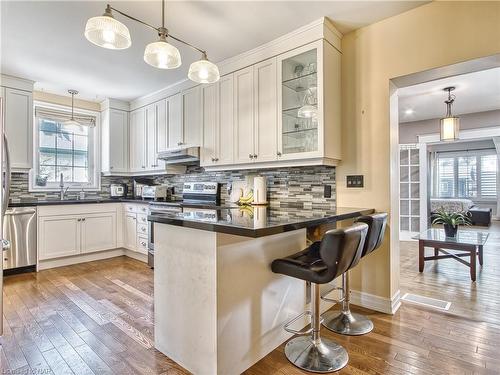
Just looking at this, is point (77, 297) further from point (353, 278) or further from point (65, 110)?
point (65, 110)

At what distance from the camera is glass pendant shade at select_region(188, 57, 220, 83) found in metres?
2.02

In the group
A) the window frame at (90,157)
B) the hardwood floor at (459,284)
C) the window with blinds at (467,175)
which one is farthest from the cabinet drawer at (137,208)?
the window with blinds at (467,175)

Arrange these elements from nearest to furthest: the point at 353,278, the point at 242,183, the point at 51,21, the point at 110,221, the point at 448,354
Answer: the point at 448,354
the point at 51,21
the point at 353,278
the point at 242,183
the point at 110,221

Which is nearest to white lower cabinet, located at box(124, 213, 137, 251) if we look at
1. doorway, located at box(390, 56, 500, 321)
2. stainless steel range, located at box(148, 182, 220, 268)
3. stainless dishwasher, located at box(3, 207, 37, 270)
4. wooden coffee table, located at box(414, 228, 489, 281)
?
stainless steel range, located at box(148, 182, 220, 268)

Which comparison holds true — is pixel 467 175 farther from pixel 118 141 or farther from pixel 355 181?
pixel 118 141

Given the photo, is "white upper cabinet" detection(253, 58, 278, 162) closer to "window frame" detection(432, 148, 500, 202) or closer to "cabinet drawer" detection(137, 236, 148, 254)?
"cabinet drawer" detection(137, 236, 148, 254)

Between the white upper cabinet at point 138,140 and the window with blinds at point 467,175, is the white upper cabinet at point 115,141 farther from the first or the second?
the window with blinds at point 467,175

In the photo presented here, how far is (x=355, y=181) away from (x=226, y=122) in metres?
1.57

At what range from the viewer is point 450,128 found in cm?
409

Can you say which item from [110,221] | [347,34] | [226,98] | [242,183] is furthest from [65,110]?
[347,34]

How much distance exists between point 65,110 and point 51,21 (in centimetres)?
242

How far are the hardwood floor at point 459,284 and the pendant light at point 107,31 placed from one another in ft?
10.7

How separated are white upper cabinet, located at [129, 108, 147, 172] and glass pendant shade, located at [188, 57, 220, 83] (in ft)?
9.00

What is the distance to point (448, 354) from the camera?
5.93ft
